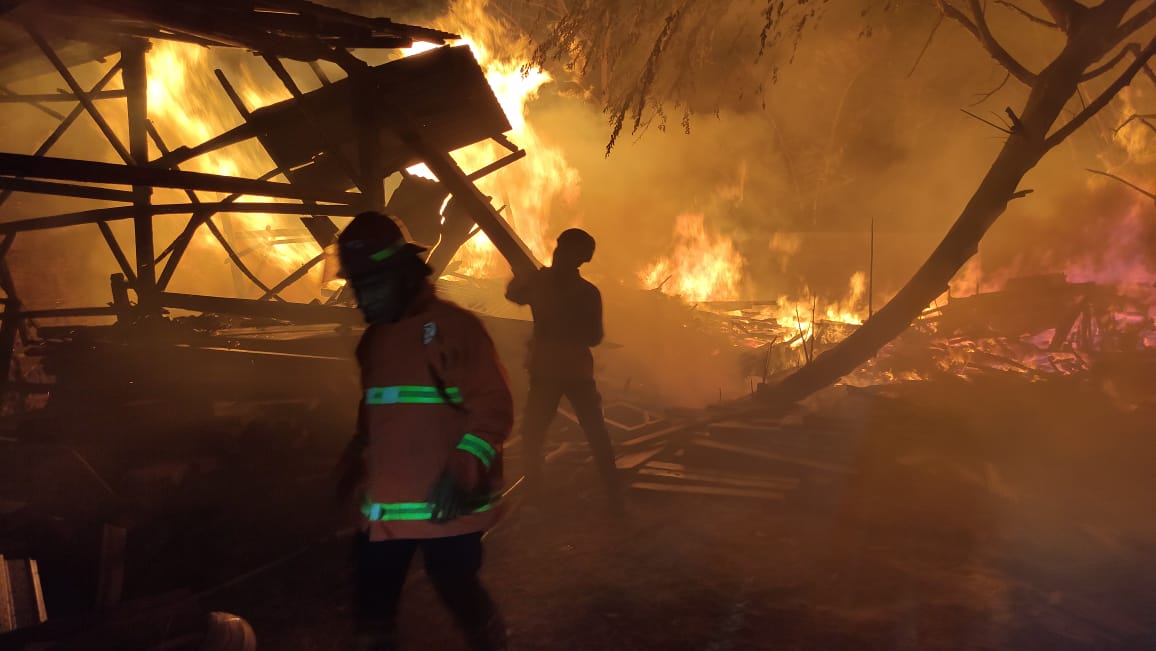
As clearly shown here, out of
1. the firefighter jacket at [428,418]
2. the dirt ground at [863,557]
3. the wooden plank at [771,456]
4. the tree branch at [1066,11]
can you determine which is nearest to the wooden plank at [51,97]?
the dirt ground at [863,557]

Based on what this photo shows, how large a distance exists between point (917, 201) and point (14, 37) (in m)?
17.3

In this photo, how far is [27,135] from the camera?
9.72 metres

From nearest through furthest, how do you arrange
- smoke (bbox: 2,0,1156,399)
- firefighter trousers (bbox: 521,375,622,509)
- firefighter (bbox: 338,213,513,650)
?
1. firefighter (bbox: 338,213,513,650)
2. firefighter trousers (bbox: 521,375,622,509)
3. smoke (bbox: 2,0,1156,399)

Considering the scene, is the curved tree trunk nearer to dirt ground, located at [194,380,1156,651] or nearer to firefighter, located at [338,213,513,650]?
dirt ground, located at [194,380,1156,651]

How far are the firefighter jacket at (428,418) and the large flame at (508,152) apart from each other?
1195cm

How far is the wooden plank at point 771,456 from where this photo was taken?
6117 mm

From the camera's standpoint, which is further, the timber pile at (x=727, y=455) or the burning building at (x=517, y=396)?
the timber pile at (x=727, y=455)

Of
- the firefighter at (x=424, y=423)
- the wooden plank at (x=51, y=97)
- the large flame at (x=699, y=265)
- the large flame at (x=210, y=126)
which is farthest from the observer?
the large flame at (x=699, y=265)

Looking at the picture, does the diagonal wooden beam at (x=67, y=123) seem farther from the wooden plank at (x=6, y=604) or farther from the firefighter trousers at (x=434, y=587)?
the firefighter trousers at (x=434, y=587)

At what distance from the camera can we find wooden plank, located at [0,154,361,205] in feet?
12.2

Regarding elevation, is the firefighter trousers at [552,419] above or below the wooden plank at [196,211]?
below

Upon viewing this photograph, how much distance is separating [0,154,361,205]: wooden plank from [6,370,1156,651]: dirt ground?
7.25 ft

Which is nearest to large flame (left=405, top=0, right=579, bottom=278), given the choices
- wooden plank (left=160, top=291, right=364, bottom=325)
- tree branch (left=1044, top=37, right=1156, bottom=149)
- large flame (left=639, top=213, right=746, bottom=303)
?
large flame (left=639, top=213, right=746, bottom=303)

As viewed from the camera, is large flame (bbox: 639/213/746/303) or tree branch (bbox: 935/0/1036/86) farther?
large flame (bbox: 639/213/746/303)
